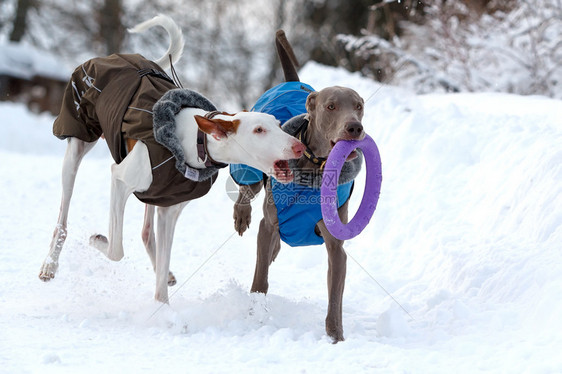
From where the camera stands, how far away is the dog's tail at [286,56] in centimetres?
503

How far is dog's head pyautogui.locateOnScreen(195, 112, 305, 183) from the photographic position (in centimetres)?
356

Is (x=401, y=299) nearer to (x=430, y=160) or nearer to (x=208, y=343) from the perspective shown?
(x=208, y=343)

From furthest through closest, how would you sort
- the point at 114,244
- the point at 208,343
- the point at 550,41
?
1. the point at 550,41
2. the point at 114,244
3. the point at 208,343

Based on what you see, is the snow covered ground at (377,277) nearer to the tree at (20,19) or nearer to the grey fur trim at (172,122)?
the grey fur trim at (172,122)

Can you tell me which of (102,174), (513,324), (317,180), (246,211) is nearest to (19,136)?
(102,174)

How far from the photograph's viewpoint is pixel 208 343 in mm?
3318

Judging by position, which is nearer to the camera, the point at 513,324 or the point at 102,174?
the point at 513,324

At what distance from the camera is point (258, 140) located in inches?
142

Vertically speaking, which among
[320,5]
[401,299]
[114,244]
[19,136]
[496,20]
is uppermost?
[496,20]

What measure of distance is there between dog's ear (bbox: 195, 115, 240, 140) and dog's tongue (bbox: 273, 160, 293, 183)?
304 millimetres

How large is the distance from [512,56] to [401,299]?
5.14 m

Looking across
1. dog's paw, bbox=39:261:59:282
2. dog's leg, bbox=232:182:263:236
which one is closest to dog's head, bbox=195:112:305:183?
dog's leg, bbox=232:182:263:236

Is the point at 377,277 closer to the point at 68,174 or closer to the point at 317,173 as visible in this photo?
the point at 317,173

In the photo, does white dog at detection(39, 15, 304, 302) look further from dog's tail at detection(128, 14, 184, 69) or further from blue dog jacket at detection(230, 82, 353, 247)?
blue dog jacket at detection(230, 82, 353, 247)
